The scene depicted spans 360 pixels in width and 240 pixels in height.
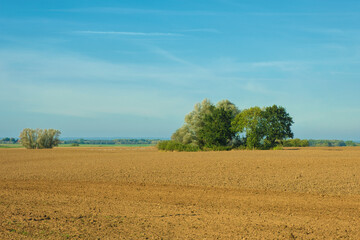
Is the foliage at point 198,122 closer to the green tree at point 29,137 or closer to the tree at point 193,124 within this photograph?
the tree at point 193,124

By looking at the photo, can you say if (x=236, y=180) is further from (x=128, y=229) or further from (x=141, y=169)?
(x=128, y=229)

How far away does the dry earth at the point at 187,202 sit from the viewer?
31.3ft

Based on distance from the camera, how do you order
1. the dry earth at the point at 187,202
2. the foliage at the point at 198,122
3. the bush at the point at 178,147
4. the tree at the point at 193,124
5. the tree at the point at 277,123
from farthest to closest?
the tree at the point at 193,124 < the foliage at the point at 198,122 < the bush at the point at 178,147 < the tree at the point at 277,123 < the dry earth at the point at 187,202

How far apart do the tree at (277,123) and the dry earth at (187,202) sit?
18.8m

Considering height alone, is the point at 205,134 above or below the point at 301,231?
above

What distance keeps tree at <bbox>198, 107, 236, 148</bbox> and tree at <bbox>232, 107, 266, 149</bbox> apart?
8.43 feet

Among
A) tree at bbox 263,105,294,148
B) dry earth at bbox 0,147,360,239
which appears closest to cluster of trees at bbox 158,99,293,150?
tree at bbox 263,105,294,148

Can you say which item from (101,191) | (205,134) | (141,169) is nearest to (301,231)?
(101,191)

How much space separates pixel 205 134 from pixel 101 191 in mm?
32966

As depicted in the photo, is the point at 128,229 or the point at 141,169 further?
the point at 141,169

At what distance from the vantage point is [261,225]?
10.1 meters

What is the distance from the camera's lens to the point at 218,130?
47844 mm

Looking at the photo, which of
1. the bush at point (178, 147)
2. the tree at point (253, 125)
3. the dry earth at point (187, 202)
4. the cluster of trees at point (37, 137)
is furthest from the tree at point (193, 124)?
the dry earth at point (187, 202)

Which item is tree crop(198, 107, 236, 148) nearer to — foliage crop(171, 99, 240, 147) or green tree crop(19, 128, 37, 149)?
foliage crop(171, 99, 240, 147)
